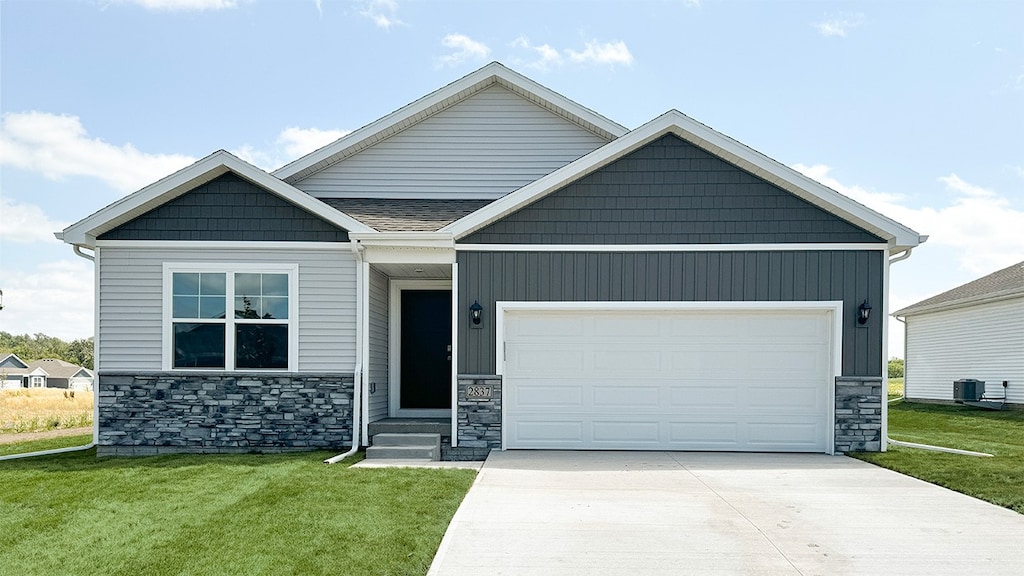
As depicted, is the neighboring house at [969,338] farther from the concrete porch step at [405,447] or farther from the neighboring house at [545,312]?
the concrete porch step at [405,447]

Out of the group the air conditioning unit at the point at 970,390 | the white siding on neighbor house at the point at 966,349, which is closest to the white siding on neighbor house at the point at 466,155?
the white siding on neighbor house at the point at 966,349

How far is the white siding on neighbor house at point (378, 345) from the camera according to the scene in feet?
33.1

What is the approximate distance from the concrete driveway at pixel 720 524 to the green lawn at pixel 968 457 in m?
0.33

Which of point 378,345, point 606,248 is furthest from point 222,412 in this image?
point 606,248

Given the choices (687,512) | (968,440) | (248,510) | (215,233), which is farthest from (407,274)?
(968,440)

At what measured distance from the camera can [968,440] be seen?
11.7m

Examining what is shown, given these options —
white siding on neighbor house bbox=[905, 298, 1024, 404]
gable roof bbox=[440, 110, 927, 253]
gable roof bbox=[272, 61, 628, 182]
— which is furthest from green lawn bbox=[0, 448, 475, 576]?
white siding on neighbor house bbox=[905, 298, 1024, 404]

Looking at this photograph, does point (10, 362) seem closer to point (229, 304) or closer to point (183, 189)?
point (183, 189)

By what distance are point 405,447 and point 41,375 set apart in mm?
60747

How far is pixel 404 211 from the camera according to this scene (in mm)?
10711

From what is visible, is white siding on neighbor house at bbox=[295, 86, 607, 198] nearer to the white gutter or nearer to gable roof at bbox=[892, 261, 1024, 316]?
the white gutter

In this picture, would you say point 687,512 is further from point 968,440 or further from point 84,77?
point 84,77

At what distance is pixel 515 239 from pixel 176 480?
5008mm

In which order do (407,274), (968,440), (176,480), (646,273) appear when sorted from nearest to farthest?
1. (176,480)
2. (646,273)
3. (407,274)
4. (968,440)
